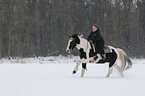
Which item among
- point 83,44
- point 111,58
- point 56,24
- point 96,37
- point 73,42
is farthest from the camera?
point 56,24

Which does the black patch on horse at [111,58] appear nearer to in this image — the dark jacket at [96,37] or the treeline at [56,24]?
the dark jacket at [96,37]

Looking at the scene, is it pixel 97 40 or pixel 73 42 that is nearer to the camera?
pixel 73 42

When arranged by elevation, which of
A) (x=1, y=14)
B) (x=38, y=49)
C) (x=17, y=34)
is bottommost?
(x=38, y=49)

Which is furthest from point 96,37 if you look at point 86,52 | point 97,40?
point 86,52

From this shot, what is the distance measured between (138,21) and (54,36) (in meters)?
14.6

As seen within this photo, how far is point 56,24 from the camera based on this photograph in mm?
36562

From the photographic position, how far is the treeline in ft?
102

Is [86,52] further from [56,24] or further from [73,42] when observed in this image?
[56,24]

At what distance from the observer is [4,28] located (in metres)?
31.7

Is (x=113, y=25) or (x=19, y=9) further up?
(x=19, y=9)

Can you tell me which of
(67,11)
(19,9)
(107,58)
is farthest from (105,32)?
(107,58)

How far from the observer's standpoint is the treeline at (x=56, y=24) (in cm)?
3103

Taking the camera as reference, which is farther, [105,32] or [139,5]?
[139,5]

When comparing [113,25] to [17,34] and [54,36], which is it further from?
[17,34]
